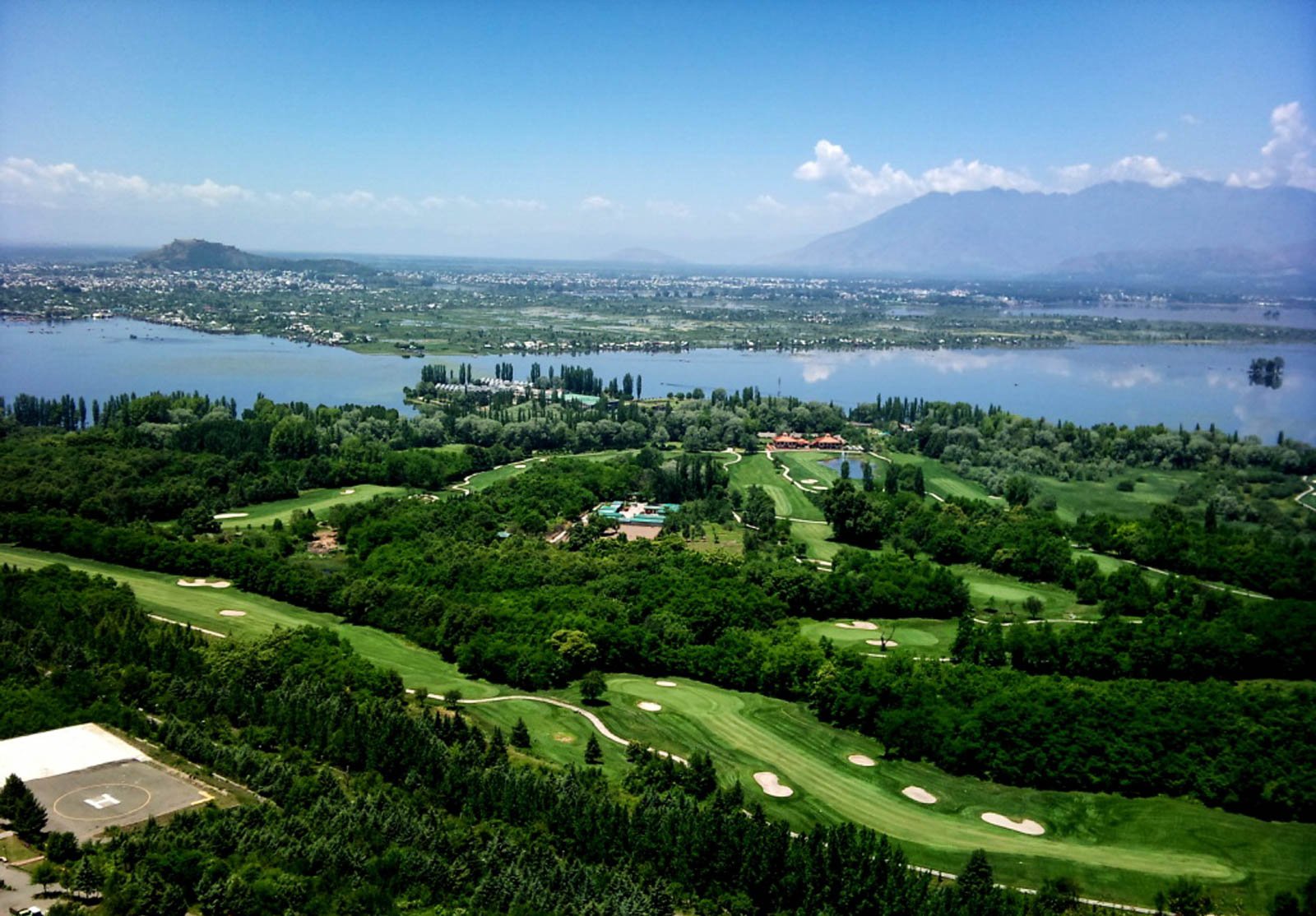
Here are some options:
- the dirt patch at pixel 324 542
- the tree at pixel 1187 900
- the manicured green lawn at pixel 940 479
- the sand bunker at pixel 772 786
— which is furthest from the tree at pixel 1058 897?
the manicured green lawn at pixel 940 479

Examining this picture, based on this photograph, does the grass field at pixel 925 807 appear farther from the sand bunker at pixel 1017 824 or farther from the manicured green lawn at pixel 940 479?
the manicured green lawn at pixel 940 479

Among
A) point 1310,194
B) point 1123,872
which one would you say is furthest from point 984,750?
point 1310,194

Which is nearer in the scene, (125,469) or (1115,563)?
(1115,563)

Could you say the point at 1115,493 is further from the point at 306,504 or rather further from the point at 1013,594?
the point at 306,504

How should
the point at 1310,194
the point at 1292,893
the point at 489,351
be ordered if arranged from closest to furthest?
the point at 1292,893 < the point at 1310,194 < the point at 489,351

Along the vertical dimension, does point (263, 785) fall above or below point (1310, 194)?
below

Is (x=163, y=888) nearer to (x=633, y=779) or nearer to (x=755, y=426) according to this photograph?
(x=633, y=779)

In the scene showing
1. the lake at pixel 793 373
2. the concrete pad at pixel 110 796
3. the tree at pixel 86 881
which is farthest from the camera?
the lake at pixel 793 373

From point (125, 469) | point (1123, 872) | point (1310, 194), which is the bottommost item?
point (1123, 872)

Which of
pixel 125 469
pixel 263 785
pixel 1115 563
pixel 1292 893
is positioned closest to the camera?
pixel 1292 893
